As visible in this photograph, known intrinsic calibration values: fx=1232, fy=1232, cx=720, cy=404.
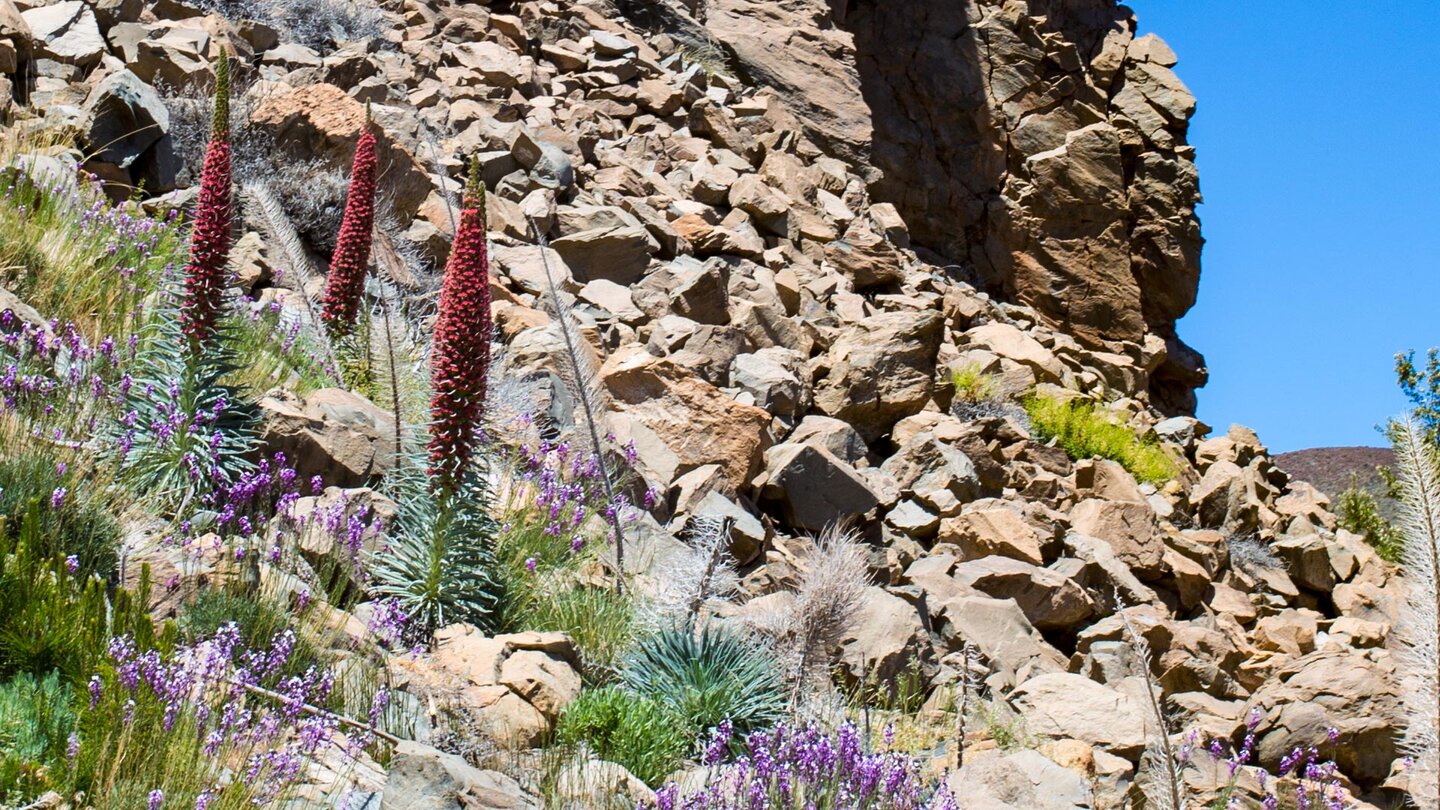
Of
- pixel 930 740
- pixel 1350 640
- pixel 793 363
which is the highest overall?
pixel 1350 640

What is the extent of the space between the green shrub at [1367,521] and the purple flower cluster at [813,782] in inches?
596

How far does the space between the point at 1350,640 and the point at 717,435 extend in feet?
20.6

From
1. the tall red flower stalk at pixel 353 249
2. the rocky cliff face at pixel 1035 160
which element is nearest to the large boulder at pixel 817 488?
the tall red flower stalk at pixel 353 249

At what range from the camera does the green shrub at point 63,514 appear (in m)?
4.50

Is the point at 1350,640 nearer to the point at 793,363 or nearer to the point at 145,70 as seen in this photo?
the point at 793,363

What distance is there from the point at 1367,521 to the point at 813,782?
16.9m

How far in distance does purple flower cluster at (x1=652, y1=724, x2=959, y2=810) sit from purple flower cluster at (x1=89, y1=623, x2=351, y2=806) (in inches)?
45.1

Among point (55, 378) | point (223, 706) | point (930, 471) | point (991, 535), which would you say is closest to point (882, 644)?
point (991, 535)

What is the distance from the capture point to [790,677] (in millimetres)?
5316

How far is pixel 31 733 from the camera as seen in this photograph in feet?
11.6

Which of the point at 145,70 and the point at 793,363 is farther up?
the point at 793,363

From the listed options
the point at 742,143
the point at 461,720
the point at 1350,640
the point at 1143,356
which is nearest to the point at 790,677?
the point at 461,720

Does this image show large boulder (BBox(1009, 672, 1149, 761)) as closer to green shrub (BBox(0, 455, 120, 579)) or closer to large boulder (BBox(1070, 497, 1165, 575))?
large boulder (BBox(1070, 497, 1165, 575))

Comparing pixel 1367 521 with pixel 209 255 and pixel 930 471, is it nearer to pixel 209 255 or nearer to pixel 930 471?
pixel 930 471
